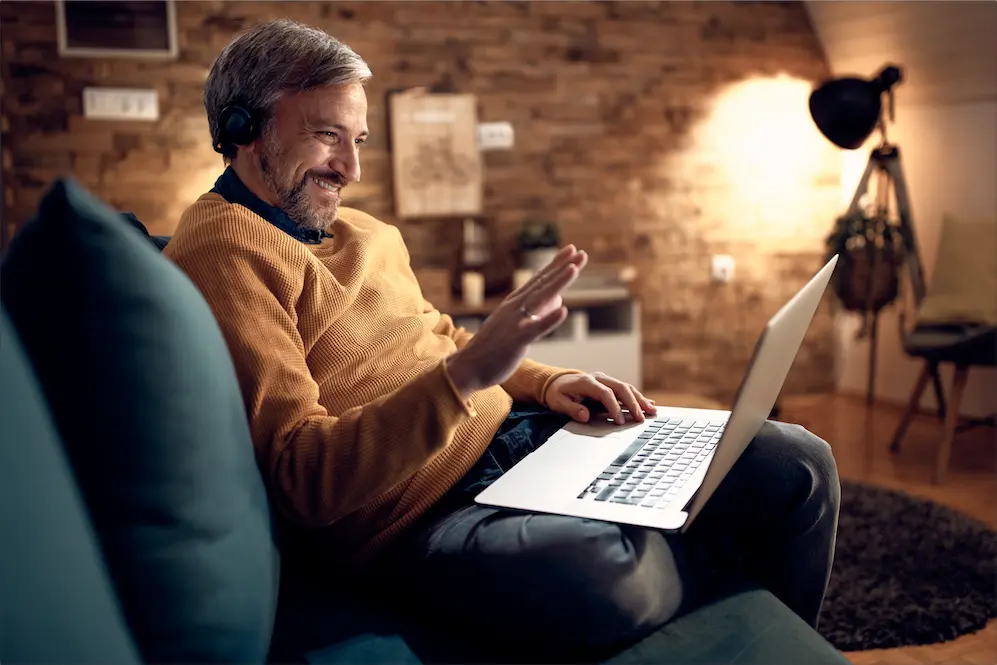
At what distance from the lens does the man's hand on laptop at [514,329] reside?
100cm

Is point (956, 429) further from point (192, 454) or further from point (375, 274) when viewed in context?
point (192, 454)

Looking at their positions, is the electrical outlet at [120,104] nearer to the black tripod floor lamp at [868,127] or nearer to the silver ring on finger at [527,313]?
the black tripod floor lamp at [868,127]

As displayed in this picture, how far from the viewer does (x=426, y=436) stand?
41.1 inches

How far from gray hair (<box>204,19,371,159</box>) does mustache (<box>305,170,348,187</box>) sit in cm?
10

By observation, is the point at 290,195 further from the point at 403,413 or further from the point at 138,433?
the point at 138,433

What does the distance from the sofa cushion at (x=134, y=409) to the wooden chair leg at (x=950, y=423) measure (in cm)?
284

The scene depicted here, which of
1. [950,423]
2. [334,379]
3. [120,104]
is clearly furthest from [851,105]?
[334,379]

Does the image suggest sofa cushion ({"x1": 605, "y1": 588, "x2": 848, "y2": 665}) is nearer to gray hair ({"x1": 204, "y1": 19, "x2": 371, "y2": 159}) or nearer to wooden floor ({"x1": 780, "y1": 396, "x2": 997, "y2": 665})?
gray hair ({"x1": 204, "y1": 19, "x2": 371, "y2": 159})

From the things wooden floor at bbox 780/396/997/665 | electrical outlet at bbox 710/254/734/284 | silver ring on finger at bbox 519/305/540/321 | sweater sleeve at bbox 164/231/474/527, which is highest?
silver ring on finger at bbox 519/305/540/321

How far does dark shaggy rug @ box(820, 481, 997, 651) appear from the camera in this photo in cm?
202

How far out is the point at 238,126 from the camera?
1299 millimetres

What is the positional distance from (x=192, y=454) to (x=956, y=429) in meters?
3.07

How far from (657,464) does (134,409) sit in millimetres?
670

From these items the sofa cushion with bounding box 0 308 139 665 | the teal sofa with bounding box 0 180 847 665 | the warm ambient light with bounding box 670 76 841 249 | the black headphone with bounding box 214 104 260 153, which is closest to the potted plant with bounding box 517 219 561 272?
the warm ambient light with bounding box 670 76 841 249
